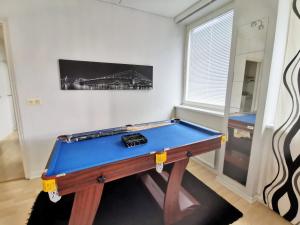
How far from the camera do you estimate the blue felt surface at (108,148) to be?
1.25 m

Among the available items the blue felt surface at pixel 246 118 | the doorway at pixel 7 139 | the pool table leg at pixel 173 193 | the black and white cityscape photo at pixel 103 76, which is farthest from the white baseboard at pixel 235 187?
the doorway at pixel 7 139

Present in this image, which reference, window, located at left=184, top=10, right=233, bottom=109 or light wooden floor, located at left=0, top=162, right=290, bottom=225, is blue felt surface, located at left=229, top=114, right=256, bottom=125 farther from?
light wooden floor, located at left=0, top=162, right=290, bottom=225

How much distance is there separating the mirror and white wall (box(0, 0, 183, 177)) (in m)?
1.55

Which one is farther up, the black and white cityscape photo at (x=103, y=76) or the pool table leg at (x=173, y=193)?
the black and white cityscape photo at (x=103, y=76)

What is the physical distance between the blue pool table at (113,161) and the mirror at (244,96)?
0.55 meters

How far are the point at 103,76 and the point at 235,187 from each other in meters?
2.67

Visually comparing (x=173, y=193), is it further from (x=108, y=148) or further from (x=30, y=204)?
(x=30, y=204)

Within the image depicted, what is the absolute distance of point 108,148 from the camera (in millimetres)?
1553

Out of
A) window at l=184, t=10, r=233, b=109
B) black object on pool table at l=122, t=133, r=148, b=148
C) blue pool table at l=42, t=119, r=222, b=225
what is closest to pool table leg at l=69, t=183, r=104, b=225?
blue pool table at l=42, t=119, r=222, b=225

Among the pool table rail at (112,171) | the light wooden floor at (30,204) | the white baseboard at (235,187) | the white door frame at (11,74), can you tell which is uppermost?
the white door frame at (11,74)

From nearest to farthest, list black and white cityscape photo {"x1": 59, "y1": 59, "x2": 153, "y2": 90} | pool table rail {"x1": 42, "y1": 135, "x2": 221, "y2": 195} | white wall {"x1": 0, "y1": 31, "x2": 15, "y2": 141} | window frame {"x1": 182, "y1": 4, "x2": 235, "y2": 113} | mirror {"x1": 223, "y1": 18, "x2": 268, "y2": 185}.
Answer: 1. pool table rail {"x1": 42, "y1": 135, "x2": 221, "y2": 195}
2. mirror {"x1": 223, "y1": 18, "x2": 268, "y2": 185}
3. black and white cityscape photo {"x1": 59, "y1": 59, "x2": 153, "y2": 90}
4. window frame {"x1": 182, "y1": 4, "x2": 235, "y2": 113}
5. white wall {"x1": 0, "y1": 31, "x2": 15, "y2": 141}

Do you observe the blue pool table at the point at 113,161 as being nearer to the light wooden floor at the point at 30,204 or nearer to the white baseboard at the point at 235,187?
the light wooden floor at the point at 30,204

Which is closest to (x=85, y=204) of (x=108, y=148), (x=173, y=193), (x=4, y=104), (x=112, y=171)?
(x=112, y=171)

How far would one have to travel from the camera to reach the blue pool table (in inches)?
45.9
